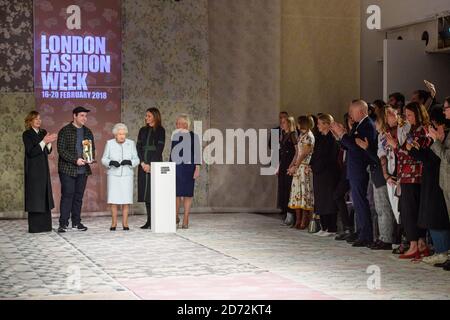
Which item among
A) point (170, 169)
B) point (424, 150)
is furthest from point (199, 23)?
point (424, 150)

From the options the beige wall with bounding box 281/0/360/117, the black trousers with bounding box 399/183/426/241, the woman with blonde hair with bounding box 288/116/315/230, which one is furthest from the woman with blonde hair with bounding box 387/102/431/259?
the beige wall with bounding box 281/0/360/117

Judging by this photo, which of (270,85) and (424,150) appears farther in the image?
(270,85)

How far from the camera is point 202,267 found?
27.3ft

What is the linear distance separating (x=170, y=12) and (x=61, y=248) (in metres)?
5.45

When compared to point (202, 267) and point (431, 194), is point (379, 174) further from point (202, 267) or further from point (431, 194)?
point (202, 267)

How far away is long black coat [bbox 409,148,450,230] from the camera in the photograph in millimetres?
8180

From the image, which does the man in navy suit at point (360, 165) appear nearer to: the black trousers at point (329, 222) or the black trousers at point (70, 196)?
the black trousers at point (329, 222)

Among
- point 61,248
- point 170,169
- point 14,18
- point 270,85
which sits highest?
point 14,18

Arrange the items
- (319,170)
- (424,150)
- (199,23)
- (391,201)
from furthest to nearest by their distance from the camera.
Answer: (199,23) → (319,170) → (391,201) → (424,150)

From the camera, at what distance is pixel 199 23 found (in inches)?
561

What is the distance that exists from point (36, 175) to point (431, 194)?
206 inches

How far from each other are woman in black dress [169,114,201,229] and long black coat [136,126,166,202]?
0.29 meters

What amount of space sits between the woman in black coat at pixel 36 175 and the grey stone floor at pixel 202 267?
0.30 metres

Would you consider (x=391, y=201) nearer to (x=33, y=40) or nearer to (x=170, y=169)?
(x=170, y=169)
